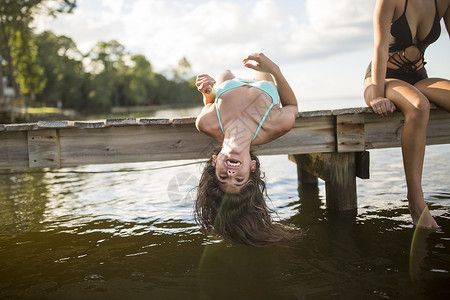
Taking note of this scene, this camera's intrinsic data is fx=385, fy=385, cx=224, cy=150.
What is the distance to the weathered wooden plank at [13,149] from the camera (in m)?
4.57

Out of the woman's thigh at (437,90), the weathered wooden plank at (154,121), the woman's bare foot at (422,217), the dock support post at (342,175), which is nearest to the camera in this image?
the woman's bare foot at (422,217)

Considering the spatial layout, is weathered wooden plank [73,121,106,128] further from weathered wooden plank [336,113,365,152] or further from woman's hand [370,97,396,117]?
woman's hand [370,97,396,117]

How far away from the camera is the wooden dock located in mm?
4578

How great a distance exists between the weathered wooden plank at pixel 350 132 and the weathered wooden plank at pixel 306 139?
0.10 m

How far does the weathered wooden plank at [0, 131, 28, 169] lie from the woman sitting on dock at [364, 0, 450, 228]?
162 inches

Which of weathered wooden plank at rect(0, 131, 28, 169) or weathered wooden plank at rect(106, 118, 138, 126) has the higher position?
weathered wooden plank at rect(106, 118, 138, 126)

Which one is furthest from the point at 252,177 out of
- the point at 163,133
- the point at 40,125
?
the point at 40,125

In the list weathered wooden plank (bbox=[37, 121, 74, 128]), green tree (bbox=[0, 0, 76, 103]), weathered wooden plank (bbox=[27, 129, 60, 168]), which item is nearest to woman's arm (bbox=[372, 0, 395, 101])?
weathered wooden plank (bbox=[37, 121, 74, 128])

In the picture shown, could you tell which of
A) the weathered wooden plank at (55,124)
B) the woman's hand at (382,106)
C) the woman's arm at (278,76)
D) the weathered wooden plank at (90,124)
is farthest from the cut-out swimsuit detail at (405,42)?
the weathered wooden plank at (55,124)

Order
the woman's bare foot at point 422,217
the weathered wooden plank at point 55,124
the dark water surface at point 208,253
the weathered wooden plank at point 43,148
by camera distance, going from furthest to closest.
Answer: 1. the weathered wooden plank at point 43,148
2. the weathered wooden plank at point 55,124
3. the woman's bare foot at point 422,217
4. the dark water surface at point 208,253

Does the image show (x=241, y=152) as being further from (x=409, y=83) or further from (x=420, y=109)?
(x=409, y=83)

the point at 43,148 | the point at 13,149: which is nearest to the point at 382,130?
the point at 43,148

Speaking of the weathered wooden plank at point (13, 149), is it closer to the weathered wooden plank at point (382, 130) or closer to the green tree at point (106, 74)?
the weathered wooden plank at point (382, 130)

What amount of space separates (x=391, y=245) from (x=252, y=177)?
1580mm
